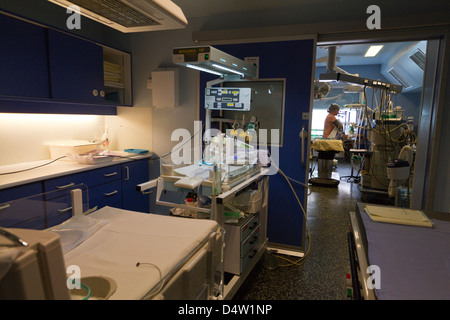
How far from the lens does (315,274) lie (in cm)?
254

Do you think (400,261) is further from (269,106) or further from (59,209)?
(269,106)

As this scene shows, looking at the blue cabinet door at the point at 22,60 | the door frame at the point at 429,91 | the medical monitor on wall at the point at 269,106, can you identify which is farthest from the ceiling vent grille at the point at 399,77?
the blue cabinet door at the point at 22,60

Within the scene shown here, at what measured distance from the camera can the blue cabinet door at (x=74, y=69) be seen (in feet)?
8.45

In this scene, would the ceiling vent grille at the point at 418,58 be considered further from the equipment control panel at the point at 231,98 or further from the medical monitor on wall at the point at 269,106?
the equipment control panel at the point at 231,98

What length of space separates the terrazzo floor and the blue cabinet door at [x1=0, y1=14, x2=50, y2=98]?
2356mm

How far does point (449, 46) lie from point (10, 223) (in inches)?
133

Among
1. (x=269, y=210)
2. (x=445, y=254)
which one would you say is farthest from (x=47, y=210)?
(x=269, y=210)

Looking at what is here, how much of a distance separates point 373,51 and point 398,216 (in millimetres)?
5737

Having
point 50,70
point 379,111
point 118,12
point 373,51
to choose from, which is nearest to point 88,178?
point 50,70

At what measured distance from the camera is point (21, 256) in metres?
0.60

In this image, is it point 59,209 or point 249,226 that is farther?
point 249,226

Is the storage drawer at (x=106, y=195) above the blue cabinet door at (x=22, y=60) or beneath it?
beneath

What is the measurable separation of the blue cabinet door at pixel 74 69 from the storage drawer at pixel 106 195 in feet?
2.91
